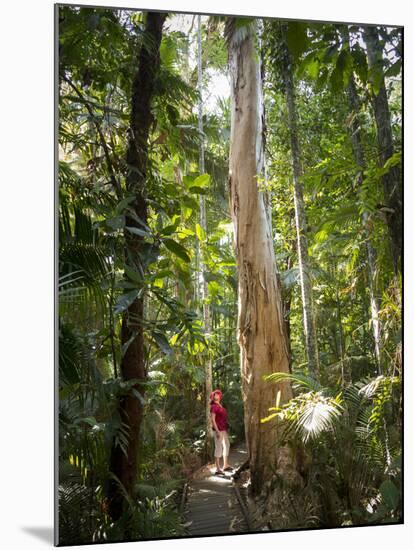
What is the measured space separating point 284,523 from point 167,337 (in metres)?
1.22

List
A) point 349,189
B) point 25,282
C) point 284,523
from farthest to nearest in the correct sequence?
point 349,189 → point 284,523 → point 25,282

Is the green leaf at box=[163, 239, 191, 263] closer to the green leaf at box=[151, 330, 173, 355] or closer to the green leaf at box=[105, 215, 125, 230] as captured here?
the green leaf at box=[105, 215, 125, 230]

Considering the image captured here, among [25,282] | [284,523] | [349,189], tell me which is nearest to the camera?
[25,282]

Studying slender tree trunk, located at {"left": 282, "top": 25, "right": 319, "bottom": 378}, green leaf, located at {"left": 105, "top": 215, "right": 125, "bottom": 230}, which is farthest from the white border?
slender tree trunk, located at {"left": 282, "top": 25, "right": 319, "bottom": 378}

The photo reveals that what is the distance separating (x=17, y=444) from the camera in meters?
3.48

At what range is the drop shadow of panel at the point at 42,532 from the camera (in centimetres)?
339

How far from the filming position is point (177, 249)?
3.60 m

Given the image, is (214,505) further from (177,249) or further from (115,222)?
(115,222)

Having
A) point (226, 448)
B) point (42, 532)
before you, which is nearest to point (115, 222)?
point (226, 448)

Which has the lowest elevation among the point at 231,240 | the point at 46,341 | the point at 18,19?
the point at 46,341

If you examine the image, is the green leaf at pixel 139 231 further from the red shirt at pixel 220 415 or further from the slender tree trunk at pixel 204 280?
the red shirt at pixel 220 415
